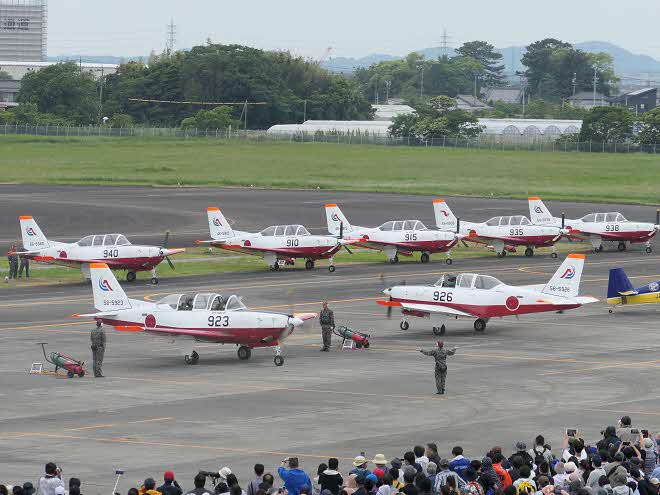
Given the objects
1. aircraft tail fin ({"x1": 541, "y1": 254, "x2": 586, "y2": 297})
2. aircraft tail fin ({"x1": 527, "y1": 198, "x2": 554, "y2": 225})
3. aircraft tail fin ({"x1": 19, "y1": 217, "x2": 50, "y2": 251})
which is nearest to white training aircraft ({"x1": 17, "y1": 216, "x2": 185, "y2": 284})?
aircraft tail fin ({"x1": 19, "y1": 217, "x2": 50, "y2": 251})

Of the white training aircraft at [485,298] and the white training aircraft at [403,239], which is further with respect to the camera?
the white training aircraft at [403,239]

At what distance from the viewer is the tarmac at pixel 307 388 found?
28594 mm

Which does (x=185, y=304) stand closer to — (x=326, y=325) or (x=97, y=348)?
(x=97, y=348)

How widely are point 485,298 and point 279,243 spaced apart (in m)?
20.9

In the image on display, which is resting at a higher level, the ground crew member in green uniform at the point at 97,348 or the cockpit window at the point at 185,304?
the cockpit window at the point at 185,304

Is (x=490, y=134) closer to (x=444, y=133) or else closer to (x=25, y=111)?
(x=444, y=133)

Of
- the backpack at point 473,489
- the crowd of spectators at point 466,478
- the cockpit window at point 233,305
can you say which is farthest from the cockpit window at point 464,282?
the backpack at point 473,489

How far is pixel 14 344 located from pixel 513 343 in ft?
53.9

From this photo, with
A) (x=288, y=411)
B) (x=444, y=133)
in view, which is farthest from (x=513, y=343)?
(x=444, y=133)

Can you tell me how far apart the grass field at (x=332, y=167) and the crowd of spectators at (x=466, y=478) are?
91741 mm

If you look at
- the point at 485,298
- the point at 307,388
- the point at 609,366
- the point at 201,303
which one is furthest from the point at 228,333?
the point at 609,366

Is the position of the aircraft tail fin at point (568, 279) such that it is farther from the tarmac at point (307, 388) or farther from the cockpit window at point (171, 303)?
the cockpit window at point (171, 303)

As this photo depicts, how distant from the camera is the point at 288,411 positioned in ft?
108

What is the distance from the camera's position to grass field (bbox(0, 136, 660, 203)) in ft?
420
